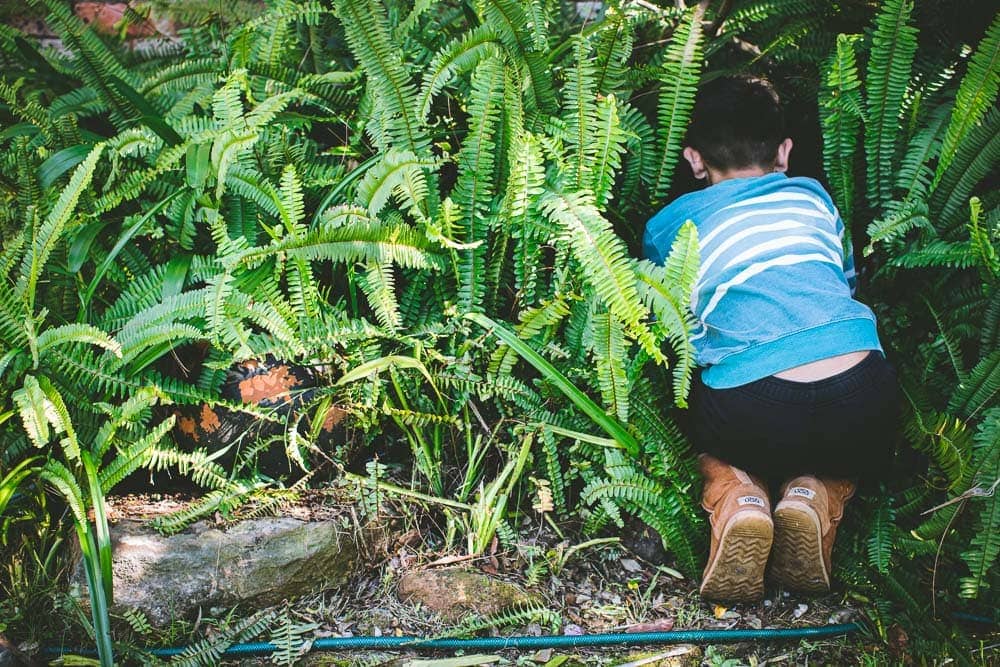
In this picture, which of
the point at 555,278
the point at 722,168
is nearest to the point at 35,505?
the point at 555,278

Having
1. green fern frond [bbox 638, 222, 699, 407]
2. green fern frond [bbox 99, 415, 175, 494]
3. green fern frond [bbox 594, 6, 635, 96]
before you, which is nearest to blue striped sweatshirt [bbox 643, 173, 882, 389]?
green fern frond [bbox 638, 222, 699, 407]

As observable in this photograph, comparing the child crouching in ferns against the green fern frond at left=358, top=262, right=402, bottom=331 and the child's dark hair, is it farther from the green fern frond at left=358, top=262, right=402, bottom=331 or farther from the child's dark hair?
the green fern frond at left=358, top=262, right=402, bottom=331

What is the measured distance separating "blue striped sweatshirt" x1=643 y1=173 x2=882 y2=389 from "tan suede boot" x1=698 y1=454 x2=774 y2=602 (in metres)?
0.31

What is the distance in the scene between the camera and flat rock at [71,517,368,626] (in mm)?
2043

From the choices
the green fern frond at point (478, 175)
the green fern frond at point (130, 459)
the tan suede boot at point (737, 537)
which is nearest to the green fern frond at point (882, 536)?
the tan suede boot at point (737, 537)

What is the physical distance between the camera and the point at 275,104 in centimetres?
222

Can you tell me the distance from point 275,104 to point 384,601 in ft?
5.06

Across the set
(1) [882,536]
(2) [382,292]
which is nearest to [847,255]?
(1) [882,536]

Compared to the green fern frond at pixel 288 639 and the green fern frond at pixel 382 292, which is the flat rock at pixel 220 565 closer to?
the green fern frond at pixel 288 639

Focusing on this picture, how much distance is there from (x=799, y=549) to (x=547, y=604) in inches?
29.5

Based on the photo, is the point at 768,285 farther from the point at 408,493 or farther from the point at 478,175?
the point at 408,493

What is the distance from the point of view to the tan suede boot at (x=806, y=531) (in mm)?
2076

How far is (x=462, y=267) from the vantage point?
89.0 inches

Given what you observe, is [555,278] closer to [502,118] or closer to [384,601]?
[502,118]
